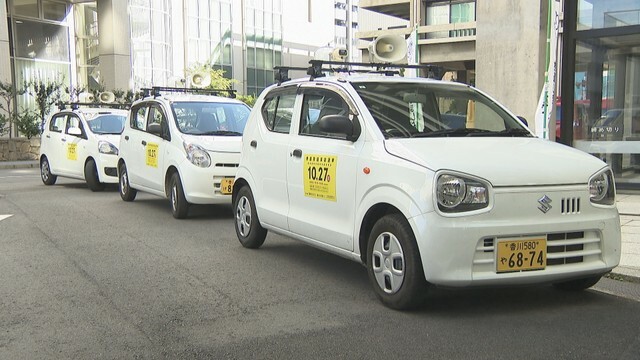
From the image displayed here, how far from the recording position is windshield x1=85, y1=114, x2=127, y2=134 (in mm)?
13859

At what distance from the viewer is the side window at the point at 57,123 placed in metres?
14.6

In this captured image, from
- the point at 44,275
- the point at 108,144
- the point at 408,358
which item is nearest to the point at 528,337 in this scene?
→ the point at 408,358

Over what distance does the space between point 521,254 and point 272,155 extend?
2.84 meters

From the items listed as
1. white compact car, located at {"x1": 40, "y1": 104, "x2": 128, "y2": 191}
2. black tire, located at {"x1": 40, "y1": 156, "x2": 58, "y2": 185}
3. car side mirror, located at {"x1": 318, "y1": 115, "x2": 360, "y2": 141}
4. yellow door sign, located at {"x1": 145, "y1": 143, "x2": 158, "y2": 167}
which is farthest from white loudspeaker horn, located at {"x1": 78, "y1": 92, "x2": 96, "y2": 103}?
car side mirror, located at {"x1": 318, "y1": 115, "x2": 360, "y2": 141}

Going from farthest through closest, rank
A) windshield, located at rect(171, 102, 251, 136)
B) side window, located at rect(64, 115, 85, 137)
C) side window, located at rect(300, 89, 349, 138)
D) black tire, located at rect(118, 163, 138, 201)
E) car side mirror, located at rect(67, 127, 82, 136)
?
side window, located at rect(64, 115, 85, 137)
car side mirror, located at rect(67, 127, 82, 136)
black tire, located at rect(118, 163, 138, 201)
windshield, located at rect(171, 102, 251, 136)
side window, located at rect(300, 89, 349, 138)

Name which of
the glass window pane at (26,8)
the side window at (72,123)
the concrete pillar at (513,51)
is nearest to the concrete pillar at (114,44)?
the glass window pane at (26,8)

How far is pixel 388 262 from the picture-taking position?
16.0 ft

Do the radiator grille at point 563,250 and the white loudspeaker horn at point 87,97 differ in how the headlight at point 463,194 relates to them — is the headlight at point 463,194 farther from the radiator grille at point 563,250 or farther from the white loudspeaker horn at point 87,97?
the white loudspeaker horn at point 87,97

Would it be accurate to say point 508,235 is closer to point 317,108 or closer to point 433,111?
point 433,111

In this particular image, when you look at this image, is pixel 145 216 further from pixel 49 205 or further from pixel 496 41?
pixel 496 41

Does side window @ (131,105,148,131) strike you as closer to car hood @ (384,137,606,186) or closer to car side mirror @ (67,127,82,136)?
car side mirror @ (67,127,82,136)

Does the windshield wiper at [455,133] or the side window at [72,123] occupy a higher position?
the side window at [72,123]

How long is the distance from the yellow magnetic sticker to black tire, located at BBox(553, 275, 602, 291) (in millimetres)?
10976

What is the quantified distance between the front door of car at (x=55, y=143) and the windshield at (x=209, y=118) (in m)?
5.36
